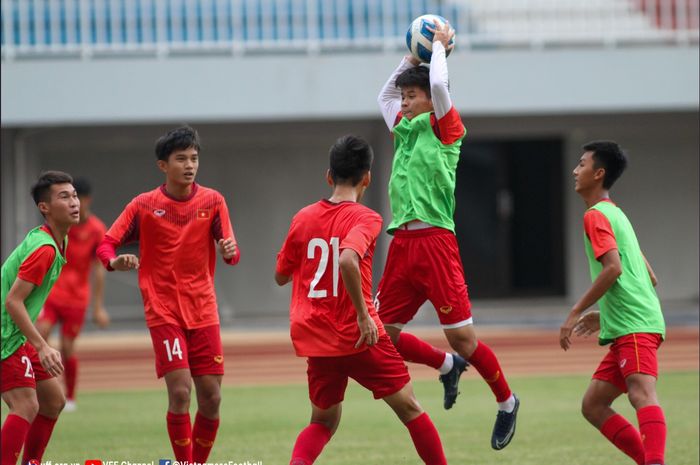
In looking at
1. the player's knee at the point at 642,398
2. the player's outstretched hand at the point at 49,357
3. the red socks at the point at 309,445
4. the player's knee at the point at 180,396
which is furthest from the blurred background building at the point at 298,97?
the player's outstretched hand at the point at 49,357

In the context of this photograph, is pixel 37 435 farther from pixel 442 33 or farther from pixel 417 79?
pixel 442 33

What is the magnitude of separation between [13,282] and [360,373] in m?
1.92

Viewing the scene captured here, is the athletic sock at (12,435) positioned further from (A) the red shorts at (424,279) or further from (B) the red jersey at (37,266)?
(A) the red shorts at (424,279)

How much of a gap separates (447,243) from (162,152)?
69.2 inches

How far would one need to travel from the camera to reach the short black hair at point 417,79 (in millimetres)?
6734

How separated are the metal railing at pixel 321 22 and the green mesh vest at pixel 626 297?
10.1m

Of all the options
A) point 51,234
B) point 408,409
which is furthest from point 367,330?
point 51,234

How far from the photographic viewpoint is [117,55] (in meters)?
15.9

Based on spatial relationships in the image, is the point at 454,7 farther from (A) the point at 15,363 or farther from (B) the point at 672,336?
(A) the point at 15,363

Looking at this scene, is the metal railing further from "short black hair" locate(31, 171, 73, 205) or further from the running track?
"short black hair" locate(31, 171, 73, 205)

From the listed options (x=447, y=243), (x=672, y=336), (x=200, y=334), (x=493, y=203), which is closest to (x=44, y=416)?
(x=200, y=334)

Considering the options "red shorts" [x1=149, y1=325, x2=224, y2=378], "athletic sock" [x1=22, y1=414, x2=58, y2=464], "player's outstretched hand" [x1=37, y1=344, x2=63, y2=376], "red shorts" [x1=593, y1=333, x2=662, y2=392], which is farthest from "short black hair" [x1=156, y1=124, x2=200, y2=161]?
"red shorts" [x1=593, y1=333, x2=662, y2=392]

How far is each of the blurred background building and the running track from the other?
1.78 metres

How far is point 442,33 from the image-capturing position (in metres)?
6.80
